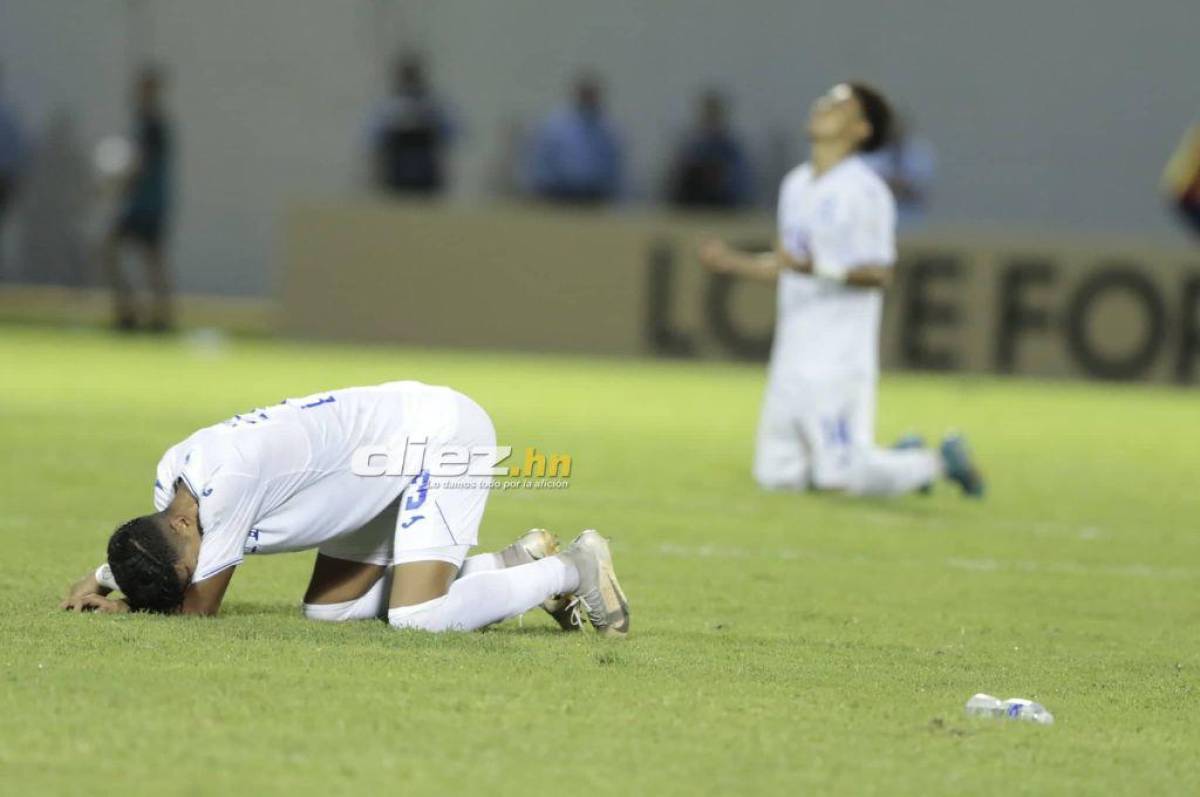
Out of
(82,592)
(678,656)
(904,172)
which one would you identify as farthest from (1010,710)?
(904,172)

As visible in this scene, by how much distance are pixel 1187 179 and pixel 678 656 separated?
18.2 m

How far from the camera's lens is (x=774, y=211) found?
78.6 feet

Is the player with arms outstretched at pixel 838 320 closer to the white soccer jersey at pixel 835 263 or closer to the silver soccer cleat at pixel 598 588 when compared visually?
the white soccer jersey at pixel 835 263

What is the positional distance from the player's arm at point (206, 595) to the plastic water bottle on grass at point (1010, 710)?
7.01ft

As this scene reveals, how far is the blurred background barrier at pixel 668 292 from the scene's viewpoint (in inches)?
816

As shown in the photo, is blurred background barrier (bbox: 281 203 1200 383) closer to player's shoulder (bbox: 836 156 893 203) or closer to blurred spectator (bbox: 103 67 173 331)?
blurred spectator (bbox: 103 67 173 331)

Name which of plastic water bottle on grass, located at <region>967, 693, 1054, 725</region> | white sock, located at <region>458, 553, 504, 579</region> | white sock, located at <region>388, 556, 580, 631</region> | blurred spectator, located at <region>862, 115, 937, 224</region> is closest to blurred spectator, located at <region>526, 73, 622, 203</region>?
blurred spectator, located at <region>862, 115, 937, 224</region>

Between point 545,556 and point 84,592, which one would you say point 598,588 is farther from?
point 84,592

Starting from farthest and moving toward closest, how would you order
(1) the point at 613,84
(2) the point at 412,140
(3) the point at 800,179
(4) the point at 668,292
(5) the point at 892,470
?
(1) the point at 613,84, (2) the point at 412,140, (4) the point at 668,292, (3) the point at 800,179, (5) the point at 892,470

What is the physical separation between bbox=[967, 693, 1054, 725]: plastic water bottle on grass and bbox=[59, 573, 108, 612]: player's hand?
265cm

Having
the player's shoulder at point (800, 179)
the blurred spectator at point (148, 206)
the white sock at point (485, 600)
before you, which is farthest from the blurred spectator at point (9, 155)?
the white sock at point (485, 600)

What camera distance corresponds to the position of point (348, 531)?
22.1ft

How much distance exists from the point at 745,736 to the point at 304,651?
1.48m

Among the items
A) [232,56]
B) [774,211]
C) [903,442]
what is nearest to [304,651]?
[903,442]
